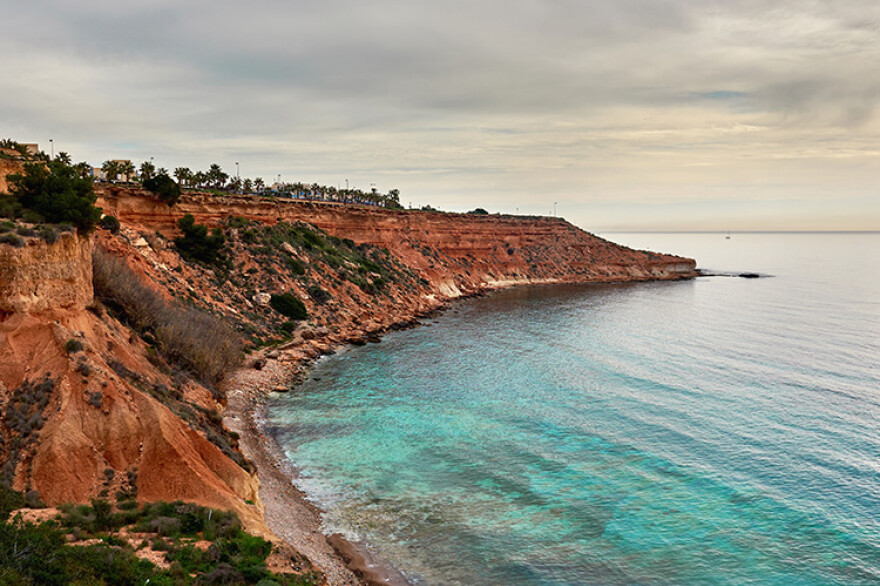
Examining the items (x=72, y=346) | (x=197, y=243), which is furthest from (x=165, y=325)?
(x=197, y=243)

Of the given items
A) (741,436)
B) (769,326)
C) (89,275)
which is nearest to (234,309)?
(89,275)

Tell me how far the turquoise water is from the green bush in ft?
53.7

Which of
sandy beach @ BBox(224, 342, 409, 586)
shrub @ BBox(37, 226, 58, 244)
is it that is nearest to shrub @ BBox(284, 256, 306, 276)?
sandy beach @ BBox(224, 342, 409, 586)

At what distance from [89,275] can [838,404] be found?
157ft

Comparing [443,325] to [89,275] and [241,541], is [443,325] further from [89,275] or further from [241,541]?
[241,541]

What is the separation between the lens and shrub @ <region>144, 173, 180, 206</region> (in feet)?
195

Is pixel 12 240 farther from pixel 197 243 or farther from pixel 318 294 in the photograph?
pixel 318 294

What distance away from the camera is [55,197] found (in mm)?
26750

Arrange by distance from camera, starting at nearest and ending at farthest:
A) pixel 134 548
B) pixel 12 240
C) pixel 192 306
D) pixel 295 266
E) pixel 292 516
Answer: pixel 134 548 < pixel 12 240 < pixel 292 516 < pixel 192 306 < pixel 295 266

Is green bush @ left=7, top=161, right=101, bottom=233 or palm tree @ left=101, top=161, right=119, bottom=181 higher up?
palm tree @ left=101, top=161, right=119, bottom=181

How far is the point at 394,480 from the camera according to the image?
2767 cm

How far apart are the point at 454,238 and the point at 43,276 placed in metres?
98.0

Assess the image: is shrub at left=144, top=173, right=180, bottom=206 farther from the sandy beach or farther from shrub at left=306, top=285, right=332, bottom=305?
the sandy beach

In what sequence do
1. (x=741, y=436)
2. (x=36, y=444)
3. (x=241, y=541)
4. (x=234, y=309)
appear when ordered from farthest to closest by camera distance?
(x=234, y=309) < (x=741, y=436) < (x=36, y=444) < (x=241, y=541)
